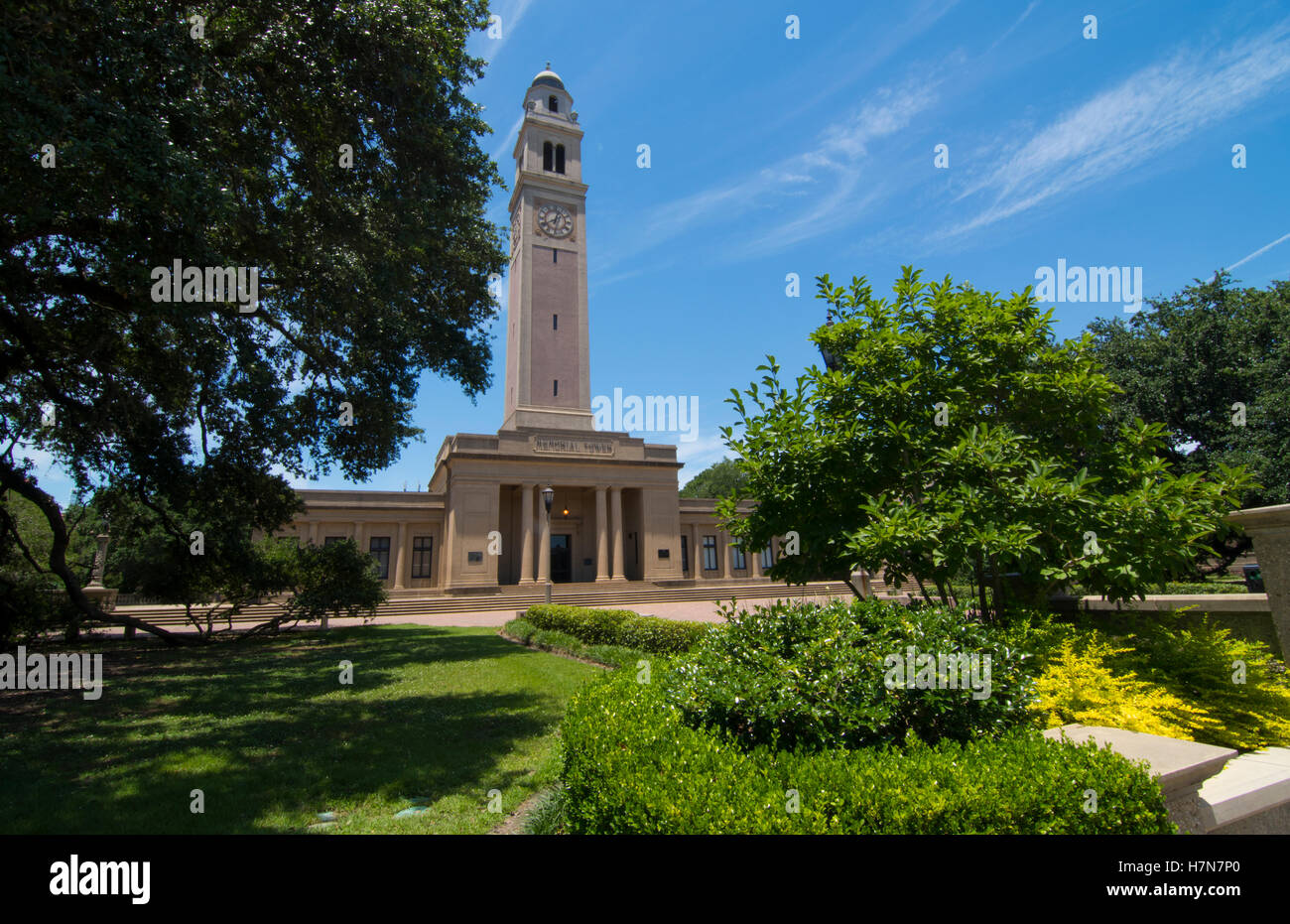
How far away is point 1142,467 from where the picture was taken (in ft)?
21.5

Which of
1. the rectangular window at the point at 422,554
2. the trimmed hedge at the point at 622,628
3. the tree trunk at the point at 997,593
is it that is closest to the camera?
the tree trunk at the point at 997,593

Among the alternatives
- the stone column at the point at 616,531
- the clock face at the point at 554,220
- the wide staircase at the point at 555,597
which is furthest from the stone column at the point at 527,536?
the clock face at the point at 554,220

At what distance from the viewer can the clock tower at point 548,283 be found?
1592 inches

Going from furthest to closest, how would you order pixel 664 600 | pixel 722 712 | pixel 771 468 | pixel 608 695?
pixel 664 600
pixel 771 468
pixel 608 695
pixel 722 712

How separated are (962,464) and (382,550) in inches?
1548

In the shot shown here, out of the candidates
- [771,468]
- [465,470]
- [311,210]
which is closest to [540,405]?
[465,470]

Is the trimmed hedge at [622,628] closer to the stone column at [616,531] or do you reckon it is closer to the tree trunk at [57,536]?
the tree trunk at [57,536]

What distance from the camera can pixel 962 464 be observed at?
6359mm

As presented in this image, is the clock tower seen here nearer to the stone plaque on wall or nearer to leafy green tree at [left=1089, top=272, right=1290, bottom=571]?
the stone plaque on wall

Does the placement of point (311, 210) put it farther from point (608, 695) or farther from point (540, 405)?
point (540, 405)

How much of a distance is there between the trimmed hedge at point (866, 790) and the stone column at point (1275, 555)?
4088 millimetres
